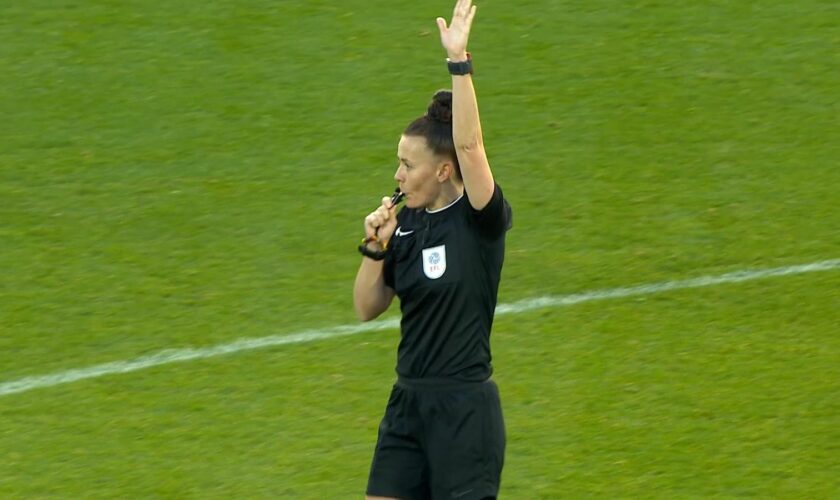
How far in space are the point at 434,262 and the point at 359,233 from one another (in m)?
4.03

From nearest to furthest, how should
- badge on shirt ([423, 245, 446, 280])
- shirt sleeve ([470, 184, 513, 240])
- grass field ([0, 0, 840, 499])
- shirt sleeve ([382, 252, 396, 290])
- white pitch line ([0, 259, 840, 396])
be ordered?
shirt sleeve ([470, 184, 513, 240])
badge on shirt ([423, 245, 446, 280])
shirt sleeve ([382, 252, 396, 290])
grass field ([0, 0, 840, 499])
white pitch line ([0, 259, 840, 396])

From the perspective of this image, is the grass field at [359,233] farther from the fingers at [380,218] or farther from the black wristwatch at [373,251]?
the fingers at [380,218]

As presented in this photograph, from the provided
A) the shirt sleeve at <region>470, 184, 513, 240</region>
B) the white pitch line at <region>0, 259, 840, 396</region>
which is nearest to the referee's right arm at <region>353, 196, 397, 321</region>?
the shirt sleeve at <region>470, 184, 513, 240</region>

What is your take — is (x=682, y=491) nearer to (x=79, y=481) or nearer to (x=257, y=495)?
(x=257, y=495)

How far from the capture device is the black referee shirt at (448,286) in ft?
15.8

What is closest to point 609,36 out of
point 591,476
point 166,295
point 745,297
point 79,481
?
point 745,297

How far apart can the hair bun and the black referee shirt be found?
26cm

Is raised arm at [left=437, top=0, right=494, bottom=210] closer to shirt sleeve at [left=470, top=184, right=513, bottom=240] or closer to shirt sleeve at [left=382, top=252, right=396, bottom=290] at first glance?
shirt sleeve at [left=470, top=184, right=513, bottom=240]

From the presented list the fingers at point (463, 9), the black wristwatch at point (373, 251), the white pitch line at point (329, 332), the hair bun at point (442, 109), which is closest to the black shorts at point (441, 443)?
the black wristwatch at point (373, 251)

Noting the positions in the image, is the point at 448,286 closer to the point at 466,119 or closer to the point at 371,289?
the point at 371,289

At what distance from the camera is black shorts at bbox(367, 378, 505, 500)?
4832mm

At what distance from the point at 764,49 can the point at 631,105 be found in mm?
1294

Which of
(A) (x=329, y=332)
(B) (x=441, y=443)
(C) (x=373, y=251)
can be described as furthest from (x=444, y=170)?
(A) (x=329, y=332)

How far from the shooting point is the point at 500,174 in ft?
30.6
